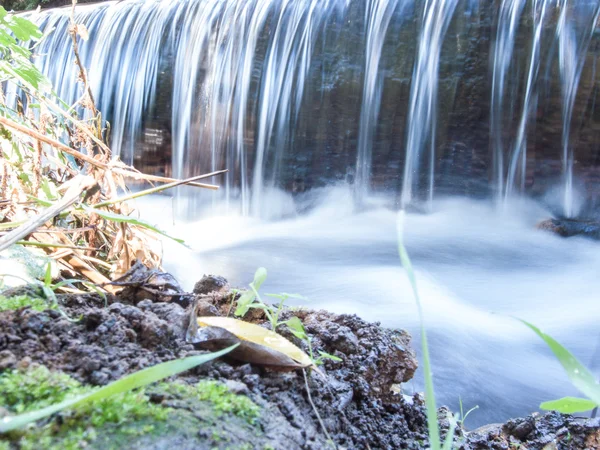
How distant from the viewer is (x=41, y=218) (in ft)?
3.14

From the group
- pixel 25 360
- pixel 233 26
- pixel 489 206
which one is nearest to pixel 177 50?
pixel 233 26

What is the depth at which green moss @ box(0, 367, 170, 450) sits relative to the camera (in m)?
0.58

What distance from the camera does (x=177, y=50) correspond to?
24.8 ft

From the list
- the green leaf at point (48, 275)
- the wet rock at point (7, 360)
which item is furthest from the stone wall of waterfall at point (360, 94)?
the wet rock at point (7, 360)

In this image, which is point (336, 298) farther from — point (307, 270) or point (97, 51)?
point (97, 51)

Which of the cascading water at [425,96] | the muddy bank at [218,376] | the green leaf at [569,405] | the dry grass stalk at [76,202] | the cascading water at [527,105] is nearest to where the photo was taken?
the muddy bank at [218,376]

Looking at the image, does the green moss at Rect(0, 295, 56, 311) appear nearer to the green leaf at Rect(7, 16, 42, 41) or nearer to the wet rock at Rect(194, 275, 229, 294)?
the wet rock at Rect(194, 275, 229, 294)

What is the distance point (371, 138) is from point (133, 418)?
6.18 meters

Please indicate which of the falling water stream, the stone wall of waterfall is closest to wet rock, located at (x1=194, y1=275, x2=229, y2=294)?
the falling water stream

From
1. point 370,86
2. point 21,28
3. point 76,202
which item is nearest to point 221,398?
point 76,202

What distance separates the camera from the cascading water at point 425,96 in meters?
6.07

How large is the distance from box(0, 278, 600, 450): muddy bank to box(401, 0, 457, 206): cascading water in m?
5.26

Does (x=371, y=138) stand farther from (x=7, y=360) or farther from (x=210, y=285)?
(x=7, y=360)

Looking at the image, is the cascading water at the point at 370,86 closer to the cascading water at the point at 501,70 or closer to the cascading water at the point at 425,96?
the cascading water at the point at 425,96
